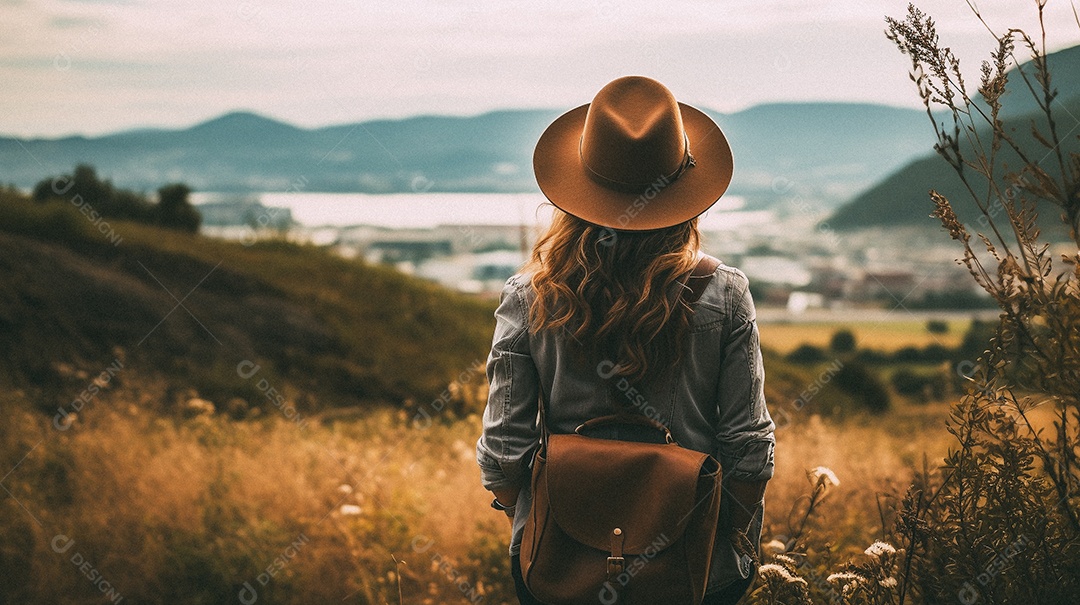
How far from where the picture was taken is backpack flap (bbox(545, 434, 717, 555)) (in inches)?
72.8

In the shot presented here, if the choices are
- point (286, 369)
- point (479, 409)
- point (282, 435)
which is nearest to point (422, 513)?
point (479, 409)

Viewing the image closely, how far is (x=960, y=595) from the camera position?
215 centimetres

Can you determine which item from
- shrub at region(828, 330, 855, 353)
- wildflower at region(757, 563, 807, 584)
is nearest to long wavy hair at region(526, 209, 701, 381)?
wildflower at region(757, 563, 807, 584)

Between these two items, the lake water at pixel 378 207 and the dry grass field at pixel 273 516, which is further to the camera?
the lake water at pixel 378 207

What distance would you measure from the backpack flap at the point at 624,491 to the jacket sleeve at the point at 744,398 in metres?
0.13

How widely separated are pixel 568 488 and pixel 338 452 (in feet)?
11.2

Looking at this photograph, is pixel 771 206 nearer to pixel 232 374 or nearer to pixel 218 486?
pixel 232 374

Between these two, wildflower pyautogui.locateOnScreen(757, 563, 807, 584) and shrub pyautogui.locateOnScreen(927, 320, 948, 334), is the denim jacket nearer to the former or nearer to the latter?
wildflower pyautogui.locateOnScreen(757, 563, 807, 584)

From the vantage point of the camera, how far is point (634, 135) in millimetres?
2002

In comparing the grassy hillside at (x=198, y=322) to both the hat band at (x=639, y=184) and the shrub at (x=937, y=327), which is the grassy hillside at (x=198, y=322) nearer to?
the hat band at (x=639, y=184)

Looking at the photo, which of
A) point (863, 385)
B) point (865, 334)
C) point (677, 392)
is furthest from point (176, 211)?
point (865, 334)

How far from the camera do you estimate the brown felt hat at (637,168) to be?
6.54 feet

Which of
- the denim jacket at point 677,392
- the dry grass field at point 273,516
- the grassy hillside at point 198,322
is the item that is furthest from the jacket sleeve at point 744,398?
the grassy hillside at point 198,322

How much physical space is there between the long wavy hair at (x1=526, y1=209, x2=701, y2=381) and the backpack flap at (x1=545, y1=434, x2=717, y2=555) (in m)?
0.21
